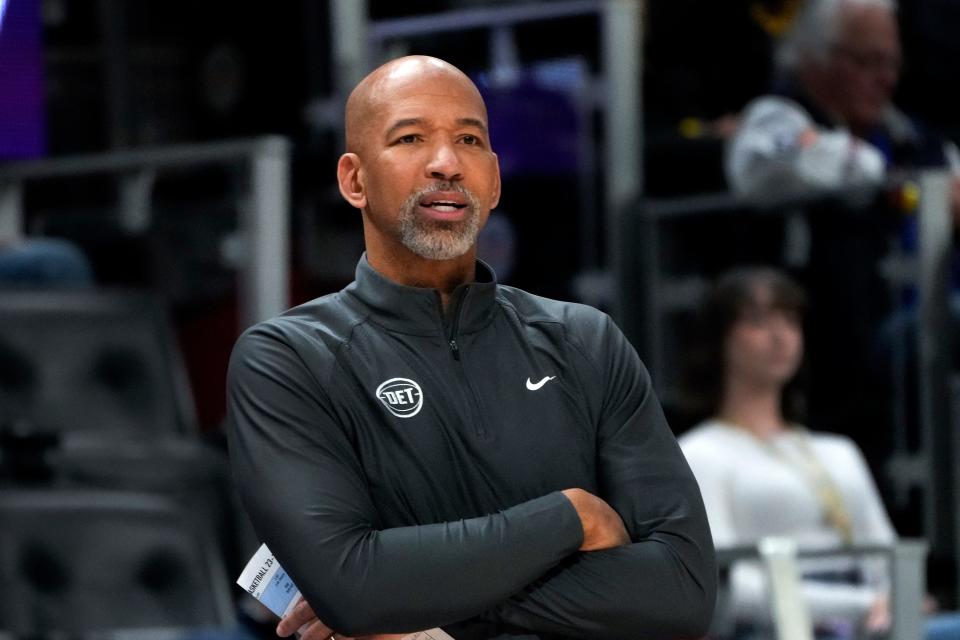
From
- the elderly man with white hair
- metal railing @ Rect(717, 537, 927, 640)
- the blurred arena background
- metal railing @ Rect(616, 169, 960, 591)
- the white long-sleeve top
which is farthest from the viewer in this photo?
the elderly man with white hair

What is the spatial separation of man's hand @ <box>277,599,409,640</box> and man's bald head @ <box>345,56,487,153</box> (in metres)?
0.55

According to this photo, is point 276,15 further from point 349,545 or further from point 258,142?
point 349,545

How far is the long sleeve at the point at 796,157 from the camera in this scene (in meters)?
4.95

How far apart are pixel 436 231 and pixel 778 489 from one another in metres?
2.38

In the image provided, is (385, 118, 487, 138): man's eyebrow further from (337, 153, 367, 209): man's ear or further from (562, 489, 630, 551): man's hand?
(562, 489, 630, 551): man's hand

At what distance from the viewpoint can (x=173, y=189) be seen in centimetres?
504

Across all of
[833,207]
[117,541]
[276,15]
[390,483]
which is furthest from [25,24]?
[276,15]

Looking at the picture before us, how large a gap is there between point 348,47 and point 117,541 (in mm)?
1835

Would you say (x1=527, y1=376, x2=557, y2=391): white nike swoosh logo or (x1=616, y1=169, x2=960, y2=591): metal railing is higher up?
(x1=527, y1=376, x2=557, y2=391): white nike swoosh logo

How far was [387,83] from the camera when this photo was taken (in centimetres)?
215

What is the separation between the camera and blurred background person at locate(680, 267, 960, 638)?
392 centimetres

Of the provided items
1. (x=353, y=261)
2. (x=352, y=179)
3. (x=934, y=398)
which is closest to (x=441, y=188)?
(x=352, y=179)

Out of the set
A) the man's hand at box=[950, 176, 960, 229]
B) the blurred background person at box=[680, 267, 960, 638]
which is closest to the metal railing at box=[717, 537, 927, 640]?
the blurred background person at box=[680, 267, 960, 638]

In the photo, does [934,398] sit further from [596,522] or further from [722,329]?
[596,522]
